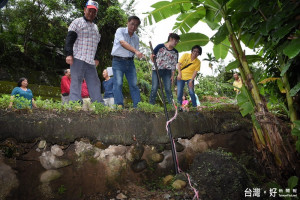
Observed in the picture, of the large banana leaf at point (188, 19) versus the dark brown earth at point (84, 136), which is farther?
Result: the large banana leaf at point (188, 19)

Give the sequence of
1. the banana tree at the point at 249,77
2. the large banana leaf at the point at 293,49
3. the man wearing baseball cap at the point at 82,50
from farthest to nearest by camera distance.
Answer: the man wearing baseball cap at the point at 82,50 < the banana tree at the point at 249,77 < the large banana leaf at the point at 293,49

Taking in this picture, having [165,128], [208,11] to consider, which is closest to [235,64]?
[208,11]

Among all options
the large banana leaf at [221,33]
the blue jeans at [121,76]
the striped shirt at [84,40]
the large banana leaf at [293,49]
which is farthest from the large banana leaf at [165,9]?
the large banana leaf at [293,49]

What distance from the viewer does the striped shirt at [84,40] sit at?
3.52 m

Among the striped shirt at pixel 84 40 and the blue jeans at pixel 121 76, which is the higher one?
the striped shirt at pixel 84 40

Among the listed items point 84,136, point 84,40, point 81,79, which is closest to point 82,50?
point 84,40

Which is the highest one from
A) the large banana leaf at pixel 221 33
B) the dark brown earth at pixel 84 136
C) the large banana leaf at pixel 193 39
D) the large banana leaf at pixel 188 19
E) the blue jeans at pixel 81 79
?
the large banana leaf at pixel 188 19

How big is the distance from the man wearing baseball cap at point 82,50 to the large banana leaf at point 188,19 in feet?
5.34

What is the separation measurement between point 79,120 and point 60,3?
9.25m

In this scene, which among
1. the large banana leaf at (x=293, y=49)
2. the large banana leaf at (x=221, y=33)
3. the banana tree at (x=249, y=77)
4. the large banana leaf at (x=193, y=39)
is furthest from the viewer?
the large banana leaf at (x=193, y=39)

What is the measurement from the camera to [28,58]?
925cm

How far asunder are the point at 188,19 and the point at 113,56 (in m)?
1.69

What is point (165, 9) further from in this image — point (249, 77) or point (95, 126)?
point (95, 126)

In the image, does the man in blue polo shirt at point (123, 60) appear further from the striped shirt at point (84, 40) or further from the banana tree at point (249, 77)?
the banana tree at point (249, 77)
